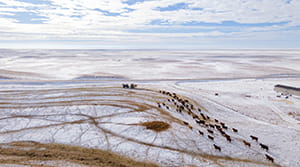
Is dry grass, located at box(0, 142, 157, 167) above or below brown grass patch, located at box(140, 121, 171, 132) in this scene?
below

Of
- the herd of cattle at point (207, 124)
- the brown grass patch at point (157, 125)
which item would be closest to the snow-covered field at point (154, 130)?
the herd of cattle at point (207, 124)

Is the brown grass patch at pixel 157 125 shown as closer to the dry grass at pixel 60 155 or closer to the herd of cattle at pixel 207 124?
the herd of cattle at pixel 207 124

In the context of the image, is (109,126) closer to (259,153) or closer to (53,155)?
(53,155)

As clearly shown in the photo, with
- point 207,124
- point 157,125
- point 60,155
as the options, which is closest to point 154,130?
point 157,125

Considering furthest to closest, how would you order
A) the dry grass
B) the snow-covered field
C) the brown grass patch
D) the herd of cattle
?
1. the brown grass patch
2. the herd of cattle
3. the snow-covered field
4. the dry grass

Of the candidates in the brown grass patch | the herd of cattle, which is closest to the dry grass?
the brown grass patch

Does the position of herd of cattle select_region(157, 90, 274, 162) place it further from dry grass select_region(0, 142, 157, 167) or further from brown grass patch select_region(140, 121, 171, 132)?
dry grass select_region(0, 142, 157, 167)
